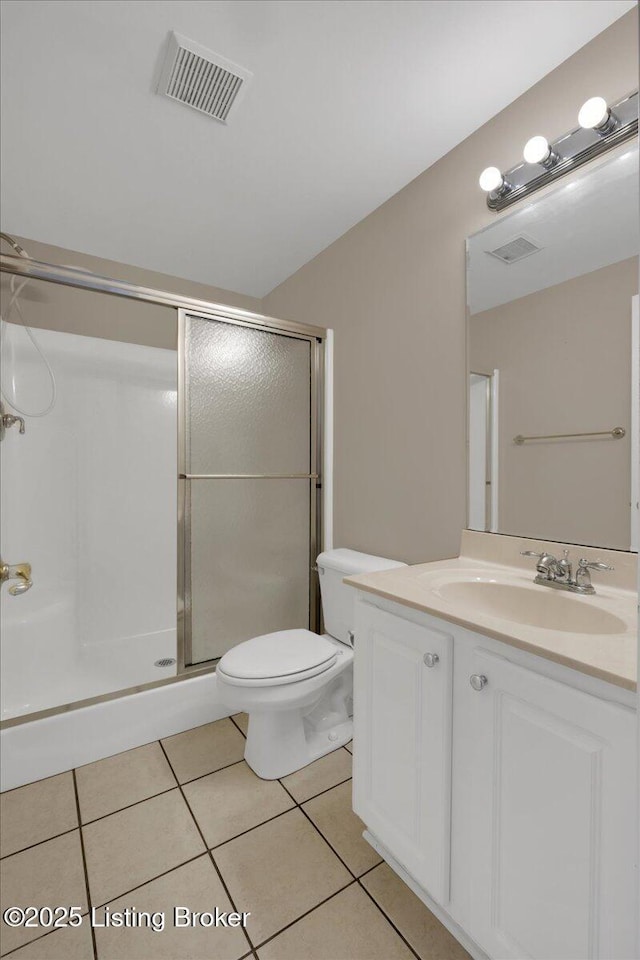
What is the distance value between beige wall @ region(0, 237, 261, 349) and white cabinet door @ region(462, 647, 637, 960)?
208 cm

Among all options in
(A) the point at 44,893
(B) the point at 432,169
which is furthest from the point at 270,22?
(A) the point at 44,893

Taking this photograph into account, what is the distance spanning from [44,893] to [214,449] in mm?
1517

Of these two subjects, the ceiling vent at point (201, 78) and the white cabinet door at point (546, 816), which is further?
the ceiling vent at point (201, 78)

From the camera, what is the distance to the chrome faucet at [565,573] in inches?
45.6

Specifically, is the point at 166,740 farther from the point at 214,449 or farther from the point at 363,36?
the point at 363,36

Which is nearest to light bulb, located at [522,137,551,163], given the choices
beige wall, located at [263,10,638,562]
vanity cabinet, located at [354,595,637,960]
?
beige wall, located at [263,10,638,562]

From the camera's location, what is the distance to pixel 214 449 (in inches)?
76.5

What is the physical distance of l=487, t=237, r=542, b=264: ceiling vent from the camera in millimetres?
1397

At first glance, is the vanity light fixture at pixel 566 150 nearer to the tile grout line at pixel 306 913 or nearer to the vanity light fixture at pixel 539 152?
the vanity light fixture at pixel 539 152

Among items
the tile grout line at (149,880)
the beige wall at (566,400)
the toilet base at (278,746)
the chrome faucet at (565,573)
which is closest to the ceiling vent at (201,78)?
the beige wall at (566,400)

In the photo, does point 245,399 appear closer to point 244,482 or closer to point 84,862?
point 244,482

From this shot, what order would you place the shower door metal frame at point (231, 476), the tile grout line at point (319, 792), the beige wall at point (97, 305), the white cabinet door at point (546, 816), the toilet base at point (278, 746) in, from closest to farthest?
1. the white cabinet door at point (546, 816)
2. the tile grout line at point (319, 792)
3. the toilet base at point (278, 746)
4. the shower door metal frame at point (231, 476)
5. the beige wall at point (97, 305)

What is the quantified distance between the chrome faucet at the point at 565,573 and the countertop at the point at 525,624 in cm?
2

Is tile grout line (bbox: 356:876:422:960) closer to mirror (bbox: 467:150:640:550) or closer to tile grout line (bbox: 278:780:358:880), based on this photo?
tile grout line (bbox: 278:780:358:880)
